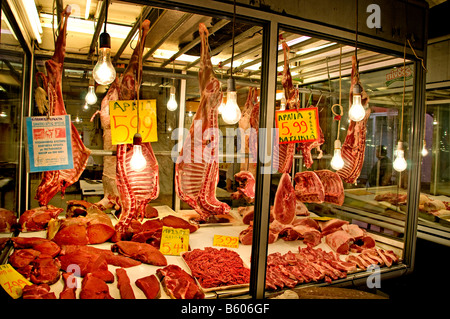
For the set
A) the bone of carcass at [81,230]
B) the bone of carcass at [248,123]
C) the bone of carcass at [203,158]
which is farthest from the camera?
the bone of carcass at [248,123]

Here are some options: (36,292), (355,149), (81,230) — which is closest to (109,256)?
(81,230)

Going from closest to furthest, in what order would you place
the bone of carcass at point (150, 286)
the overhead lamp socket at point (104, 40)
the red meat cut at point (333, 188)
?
the overhead lamp socket at point (104, 40) → the bone of carcass at point (150, 286) → the red meat cut at point (333, 188)

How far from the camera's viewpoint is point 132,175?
2762mm

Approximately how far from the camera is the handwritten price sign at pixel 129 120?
2635 mm

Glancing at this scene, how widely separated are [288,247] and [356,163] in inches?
53.5

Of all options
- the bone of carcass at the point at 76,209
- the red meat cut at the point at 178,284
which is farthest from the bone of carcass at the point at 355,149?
the bone of carcass at the point at 76,209

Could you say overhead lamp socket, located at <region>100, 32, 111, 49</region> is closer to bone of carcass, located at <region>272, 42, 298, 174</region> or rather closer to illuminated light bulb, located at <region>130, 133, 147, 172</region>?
illuminated light bulb, located at <region>130, 133, 147, 172</region>

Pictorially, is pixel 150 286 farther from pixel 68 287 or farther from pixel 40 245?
pixel 40 245

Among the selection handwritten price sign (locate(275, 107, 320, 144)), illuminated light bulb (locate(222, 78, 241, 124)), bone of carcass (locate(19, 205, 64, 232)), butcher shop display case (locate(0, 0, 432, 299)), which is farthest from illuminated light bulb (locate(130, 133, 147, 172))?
bone of carcass (locate(19, 205, 64, 232))

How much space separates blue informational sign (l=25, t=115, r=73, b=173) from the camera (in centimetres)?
244

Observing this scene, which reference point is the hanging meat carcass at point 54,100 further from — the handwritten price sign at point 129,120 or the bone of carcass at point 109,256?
the bone of carcass at point 109,256

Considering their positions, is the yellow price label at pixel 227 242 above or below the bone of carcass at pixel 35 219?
below

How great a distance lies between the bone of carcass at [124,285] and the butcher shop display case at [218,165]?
12mm
